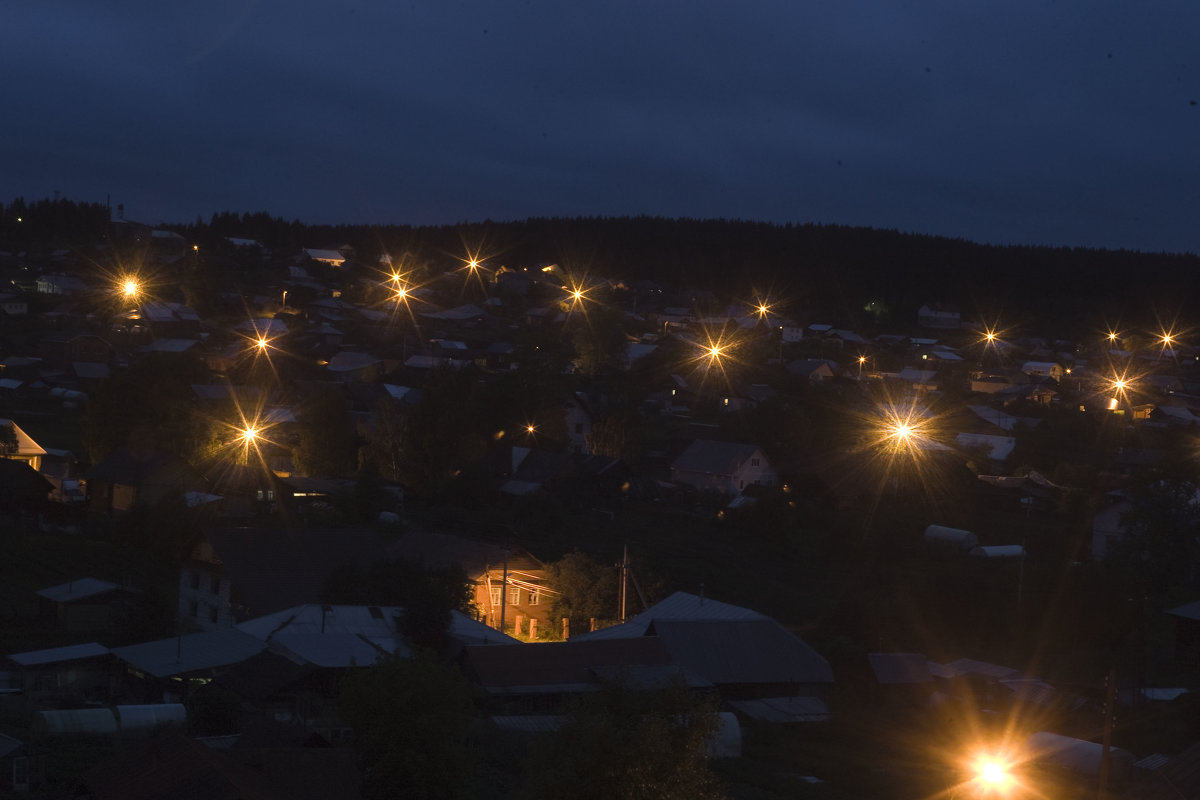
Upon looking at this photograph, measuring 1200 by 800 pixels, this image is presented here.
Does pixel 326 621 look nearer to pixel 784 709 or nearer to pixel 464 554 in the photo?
pixel 464 554

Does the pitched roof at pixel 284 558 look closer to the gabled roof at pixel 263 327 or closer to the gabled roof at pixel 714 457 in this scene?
the gabled roof at pixel 714 457

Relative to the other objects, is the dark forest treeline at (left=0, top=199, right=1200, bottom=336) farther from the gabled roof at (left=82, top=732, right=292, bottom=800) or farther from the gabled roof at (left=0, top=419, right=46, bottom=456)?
the gabled roof at (left=82, top=732, right=292, bottom=800)

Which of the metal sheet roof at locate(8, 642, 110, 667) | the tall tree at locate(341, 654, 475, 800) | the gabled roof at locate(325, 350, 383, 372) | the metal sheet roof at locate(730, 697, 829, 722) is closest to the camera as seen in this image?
the tall tree at locate(341, 654, 475, 800)

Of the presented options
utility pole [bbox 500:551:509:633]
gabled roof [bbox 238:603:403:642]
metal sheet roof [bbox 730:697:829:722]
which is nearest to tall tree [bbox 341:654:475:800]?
gabled roof [bbox 238:603:403:642]

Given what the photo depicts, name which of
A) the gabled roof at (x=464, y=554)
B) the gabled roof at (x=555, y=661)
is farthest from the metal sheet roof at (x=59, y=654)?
the gabled roof at (x=464, y=554)

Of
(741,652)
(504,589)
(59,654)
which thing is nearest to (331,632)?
(59,654)

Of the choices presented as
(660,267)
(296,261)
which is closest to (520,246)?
(660,267)
